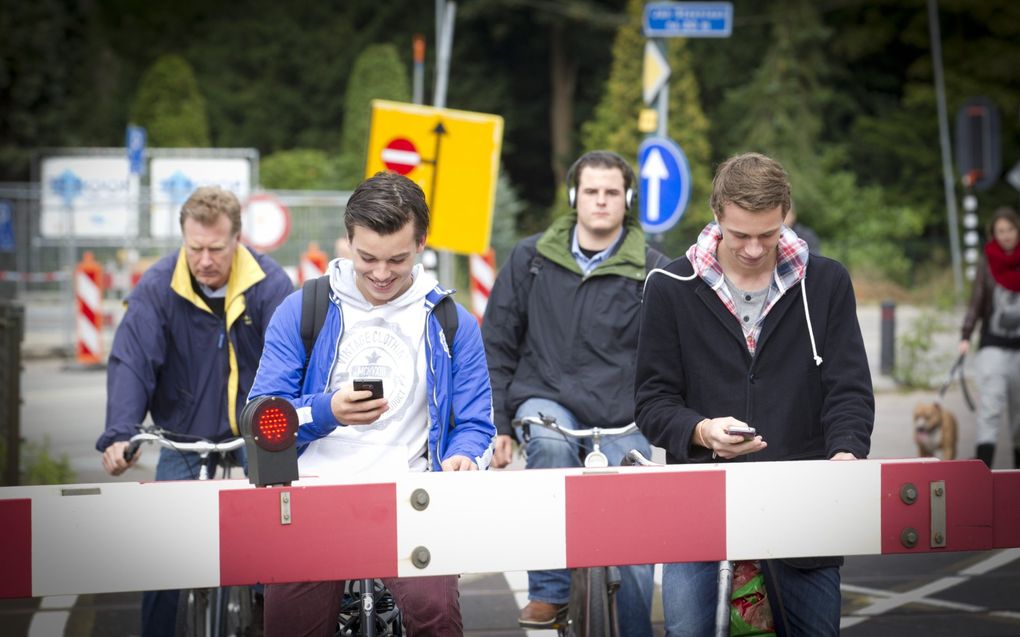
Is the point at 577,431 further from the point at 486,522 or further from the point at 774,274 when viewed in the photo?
the point at 486,522

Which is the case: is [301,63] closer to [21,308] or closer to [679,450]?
[21,308]

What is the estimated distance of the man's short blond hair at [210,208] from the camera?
17.4 feet

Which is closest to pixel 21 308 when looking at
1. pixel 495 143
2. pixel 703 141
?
pixel 495 143

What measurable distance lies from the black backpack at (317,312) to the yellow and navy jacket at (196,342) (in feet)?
4.66

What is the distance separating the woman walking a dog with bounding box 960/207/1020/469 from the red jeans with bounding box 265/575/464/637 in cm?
677

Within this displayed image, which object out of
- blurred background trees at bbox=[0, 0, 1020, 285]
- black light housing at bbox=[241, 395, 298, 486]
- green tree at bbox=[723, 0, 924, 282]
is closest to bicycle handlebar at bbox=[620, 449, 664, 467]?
black light housing at bbox=[241, 395, 298, 486]

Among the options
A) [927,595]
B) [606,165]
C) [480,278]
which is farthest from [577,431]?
[480,278]

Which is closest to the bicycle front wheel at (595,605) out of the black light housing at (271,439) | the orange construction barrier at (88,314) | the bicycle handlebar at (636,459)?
the bicycle handlebar at (636,459)

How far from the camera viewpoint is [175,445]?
4.95 m

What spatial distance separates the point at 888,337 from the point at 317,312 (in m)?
13.4

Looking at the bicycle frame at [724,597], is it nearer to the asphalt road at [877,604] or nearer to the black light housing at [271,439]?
the black light housing at [271,439]

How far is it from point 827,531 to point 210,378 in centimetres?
269

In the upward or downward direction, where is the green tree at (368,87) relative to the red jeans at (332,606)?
upward

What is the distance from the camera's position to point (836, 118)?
46.6 meters
